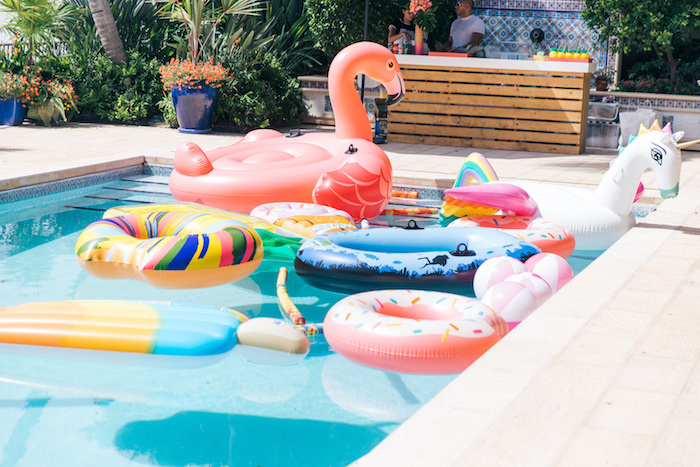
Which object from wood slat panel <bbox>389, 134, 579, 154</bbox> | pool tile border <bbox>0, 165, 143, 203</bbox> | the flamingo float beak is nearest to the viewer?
pool tile border <bbox>0, 165, 143, 203</bbox>

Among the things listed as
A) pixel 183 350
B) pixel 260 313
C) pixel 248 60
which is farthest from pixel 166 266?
pixel 248 60

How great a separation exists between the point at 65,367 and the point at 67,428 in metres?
0.66

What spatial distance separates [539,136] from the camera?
1078cm

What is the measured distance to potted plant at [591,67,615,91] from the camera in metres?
12.5

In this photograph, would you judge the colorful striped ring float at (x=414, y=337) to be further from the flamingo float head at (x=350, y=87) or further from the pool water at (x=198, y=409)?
the flamingo float head at (x=350, y=87)

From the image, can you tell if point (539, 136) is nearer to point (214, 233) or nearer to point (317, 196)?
point (317, 196)

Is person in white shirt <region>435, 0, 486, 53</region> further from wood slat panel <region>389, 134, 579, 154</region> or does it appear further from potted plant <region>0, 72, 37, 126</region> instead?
potted plant <region>0, 72, 37, 126</region>

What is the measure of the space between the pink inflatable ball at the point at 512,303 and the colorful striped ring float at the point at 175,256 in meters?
1.57

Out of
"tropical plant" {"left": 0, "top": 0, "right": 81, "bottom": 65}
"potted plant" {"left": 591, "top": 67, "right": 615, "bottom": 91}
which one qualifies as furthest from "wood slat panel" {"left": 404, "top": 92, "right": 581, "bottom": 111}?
"tropical plant" {"left": 0, "top": 0, "right": 81, "bottom": 65}

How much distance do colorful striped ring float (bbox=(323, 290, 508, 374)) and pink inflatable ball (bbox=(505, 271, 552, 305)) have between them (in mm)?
546

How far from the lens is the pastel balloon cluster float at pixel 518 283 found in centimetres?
432

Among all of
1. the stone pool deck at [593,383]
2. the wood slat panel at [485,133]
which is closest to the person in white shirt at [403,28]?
the wood slat panel at [485,133]

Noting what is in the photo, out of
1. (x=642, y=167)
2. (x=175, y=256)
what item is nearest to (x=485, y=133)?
(x=642, y=167)

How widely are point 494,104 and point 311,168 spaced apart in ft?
15.9
